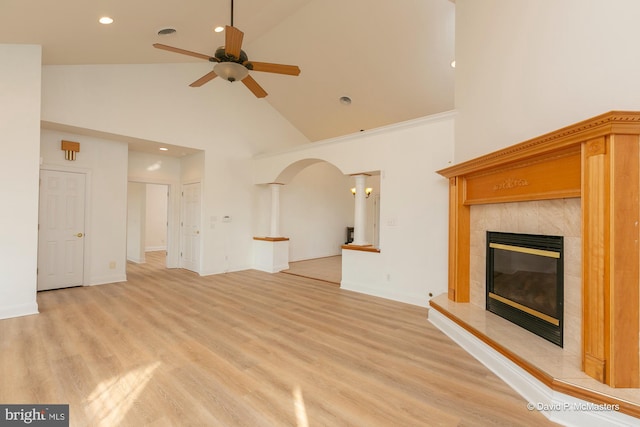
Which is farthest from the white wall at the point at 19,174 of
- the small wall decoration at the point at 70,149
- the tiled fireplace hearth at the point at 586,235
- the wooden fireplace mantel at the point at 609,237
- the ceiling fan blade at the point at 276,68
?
the wooden fireplace mantel at the point at 609,237

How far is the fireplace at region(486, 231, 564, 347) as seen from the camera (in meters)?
2.49

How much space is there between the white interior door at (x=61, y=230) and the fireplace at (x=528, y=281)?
664 centimetres

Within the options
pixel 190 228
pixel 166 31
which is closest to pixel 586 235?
pixel 166 31

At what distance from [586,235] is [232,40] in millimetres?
3314

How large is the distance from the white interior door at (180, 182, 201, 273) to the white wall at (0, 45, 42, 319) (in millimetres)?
3029

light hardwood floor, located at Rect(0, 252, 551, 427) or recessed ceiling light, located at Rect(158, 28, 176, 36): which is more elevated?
recessed ceiling light, located at Rect(158, 28, 176, 36)

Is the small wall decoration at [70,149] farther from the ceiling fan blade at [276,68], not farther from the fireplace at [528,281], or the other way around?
the fireplace at [528,281]

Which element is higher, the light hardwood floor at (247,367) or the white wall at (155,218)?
the white wall at (155,218)

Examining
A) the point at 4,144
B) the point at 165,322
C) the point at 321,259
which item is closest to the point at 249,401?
the point at 165,322

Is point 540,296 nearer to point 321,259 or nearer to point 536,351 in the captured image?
point 536,351

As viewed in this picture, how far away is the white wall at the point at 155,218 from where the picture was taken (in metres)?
10.9

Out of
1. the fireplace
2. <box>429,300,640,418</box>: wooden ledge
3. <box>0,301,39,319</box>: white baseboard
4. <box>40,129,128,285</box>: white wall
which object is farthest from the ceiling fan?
<box>0,301,39,319</box>: white baseboard

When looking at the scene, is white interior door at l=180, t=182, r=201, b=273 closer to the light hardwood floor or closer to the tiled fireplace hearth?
the light hardwood floor

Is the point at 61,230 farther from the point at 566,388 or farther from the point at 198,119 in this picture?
the point at 566,388
